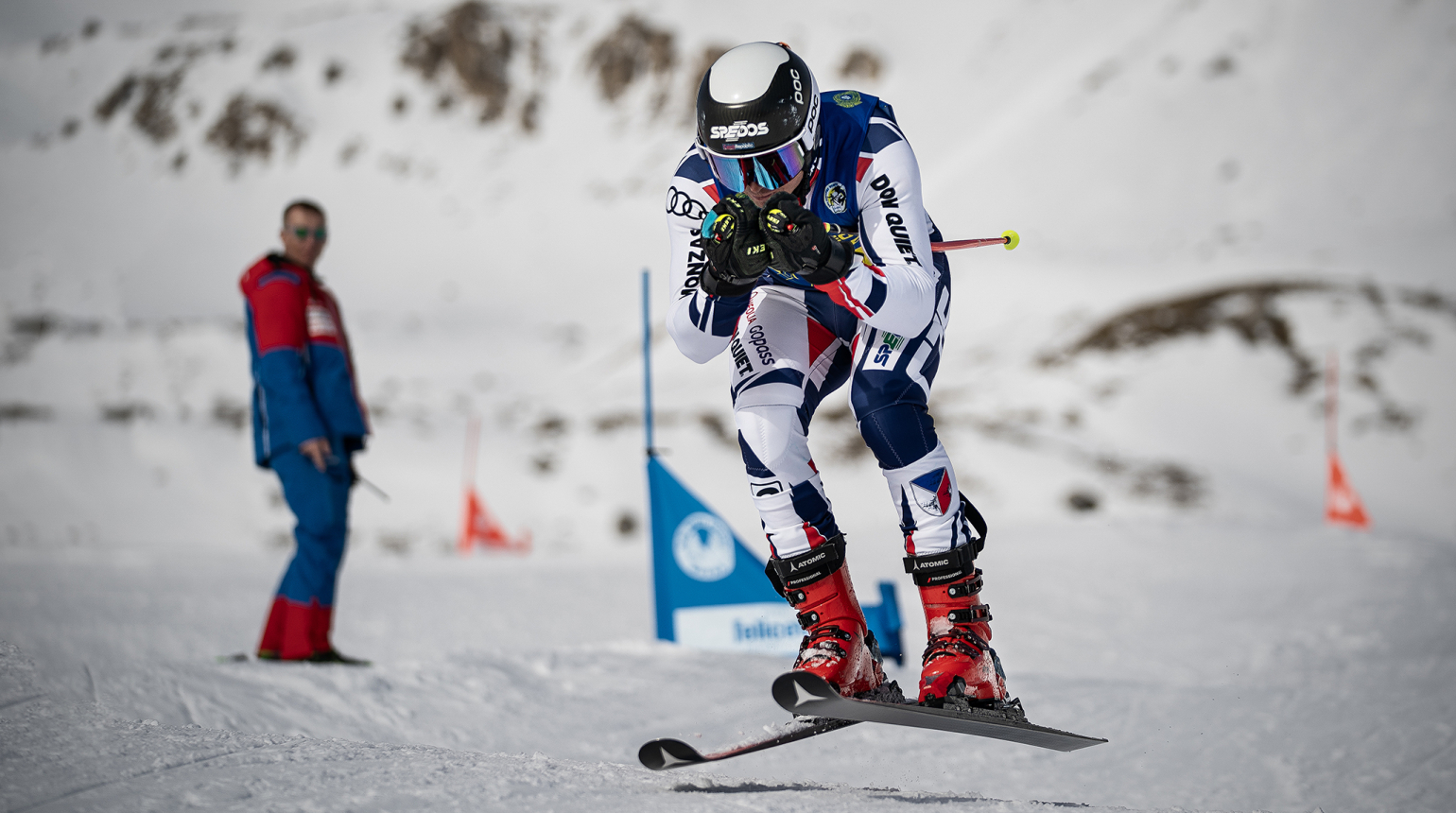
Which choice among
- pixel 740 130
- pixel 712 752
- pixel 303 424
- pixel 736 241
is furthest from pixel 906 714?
pixel 303 424

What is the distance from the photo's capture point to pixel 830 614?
12.1 ft

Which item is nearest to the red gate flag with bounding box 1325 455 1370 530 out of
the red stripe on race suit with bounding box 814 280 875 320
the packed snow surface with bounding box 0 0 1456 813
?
the packed snow surface with bounding box 0 0 1456 813

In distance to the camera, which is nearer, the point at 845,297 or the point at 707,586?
the point at 845,297

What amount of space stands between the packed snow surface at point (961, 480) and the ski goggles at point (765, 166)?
2.10 meters

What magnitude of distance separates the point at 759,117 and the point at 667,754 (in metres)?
2.15

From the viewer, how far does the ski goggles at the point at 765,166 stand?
11.5 ft

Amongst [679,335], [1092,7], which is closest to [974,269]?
[679,335]

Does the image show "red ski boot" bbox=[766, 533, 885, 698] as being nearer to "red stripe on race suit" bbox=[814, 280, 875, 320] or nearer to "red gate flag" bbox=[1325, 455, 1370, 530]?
"red stripe on race suit" bbox=[814, 280, 875, 320]

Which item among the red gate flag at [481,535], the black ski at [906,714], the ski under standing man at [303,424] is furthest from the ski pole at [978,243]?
the red gate flag at [481,535]

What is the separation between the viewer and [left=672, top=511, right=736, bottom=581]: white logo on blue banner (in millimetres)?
6543

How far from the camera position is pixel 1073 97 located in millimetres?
37969

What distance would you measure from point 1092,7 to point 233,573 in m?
→ 47.4

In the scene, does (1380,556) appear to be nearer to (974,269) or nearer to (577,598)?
(577,598)

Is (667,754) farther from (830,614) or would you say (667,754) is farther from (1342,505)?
(1342,505)
